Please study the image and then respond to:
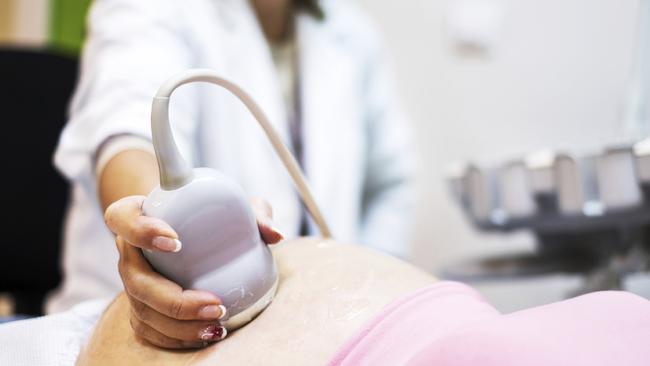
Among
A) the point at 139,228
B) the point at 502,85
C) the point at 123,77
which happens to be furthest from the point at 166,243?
the point at 502,85

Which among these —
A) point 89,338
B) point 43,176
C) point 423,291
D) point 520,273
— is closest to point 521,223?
point 520,273

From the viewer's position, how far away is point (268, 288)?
399mm

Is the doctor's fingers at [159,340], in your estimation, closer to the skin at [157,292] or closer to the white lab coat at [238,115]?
the skin at [157,292]

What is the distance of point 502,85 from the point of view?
130 centimetres

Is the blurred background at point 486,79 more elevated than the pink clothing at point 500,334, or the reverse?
the pink clothing at point 500,334

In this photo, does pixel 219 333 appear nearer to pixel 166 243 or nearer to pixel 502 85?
pixel 166 243

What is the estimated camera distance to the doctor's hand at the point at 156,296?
1.18ft

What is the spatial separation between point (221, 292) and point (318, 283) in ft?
0.21

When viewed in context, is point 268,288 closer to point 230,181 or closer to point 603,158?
point 230,181

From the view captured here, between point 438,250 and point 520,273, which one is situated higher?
point 520,273

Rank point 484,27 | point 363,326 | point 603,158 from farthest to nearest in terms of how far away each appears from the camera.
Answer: point 484,27
point 603,158
point 363,326

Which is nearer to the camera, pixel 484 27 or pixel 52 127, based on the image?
pixel 52 127

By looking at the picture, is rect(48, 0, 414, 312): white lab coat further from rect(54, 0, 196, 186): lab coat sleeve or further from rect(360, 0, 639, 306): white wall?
rect(360, 0, 639, 306): white wall

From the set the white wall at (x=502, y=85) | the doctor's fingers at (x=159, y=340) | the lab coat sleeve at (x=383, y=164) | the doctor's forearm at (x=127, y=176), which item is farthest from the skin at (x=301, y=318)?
the white wall at (x=502, y=85)
